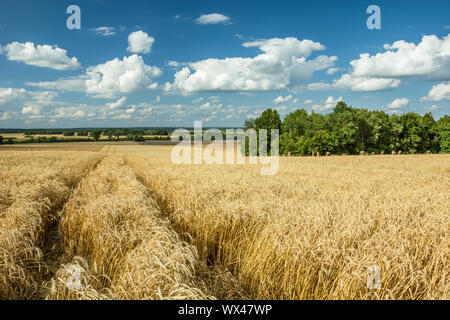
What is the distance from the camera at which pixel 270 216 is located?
5562 mm

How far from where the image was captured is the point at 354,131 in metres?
55.4

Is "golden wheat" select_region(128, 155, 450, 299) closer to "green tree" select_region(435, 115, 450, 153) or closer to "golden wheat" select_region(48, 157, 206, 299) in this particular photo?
"golden wheat" select_region(48, 157, 206, 299)

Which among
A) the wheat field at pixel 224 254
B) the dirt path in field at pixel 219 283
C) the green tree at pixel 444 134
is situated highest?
the green tree at pixel 444 134

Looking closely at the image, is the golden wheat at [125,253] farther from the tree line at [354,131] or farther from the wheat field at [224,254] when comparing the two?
the tree line at [354,131]

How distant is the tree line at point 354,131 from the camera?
56.8 meters

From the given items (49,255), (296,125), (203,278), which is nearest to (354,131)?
(296,125)

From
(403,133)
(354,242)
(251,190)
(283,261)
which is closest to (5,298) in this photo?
(283,261)

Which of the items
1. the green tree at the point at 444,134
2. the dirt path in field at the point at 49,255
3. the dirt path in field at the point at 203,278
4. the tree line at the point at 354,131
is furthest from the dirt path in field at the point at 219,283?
the green tree at the point at 444,134

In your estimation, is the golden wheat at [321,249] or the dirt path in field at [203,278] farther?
the dirt path in field at [203,278]

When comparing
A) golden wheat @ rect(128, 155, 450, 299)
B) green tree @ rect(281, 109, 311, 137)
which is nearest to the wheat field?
golden wheat @ rect(128, 155, 450, 299)

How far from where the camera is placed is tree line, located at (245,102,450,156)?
56844mm

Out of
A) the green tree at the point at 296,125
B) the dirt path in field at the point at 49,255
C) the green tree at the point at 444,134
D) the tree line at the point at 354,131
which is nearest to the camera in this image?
the dirt path in field at the point at 49,255
